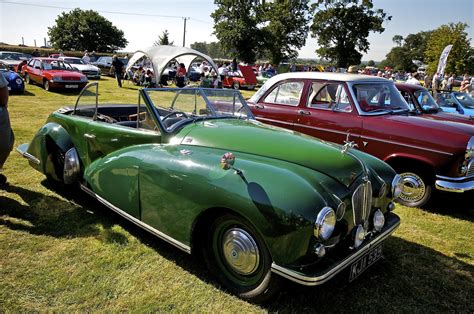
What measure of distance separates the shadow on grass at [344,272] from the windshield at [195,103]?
1324mm

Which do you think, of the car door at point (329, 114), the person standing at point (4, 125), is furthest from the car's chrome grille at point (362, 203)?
the person standing at point (4, 125)

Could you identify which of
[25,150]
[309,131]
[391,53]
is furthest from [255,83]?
[391,53]

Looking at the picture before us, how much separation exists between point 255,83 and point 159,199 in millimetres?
20542

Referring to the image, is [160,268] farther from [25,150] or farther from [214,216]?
[25,150]

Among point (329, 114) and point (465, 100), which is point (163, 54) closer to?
point (465, 100)

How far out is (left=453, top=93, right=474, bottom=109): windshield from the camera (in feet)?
30.6

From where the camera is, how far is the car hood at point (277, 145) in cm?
286

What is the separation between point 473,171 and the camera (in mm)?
4773

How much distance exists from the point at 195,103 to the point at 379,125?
2.86 meters

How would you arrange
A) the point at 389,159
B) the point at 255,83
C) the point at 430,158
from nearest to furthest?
the point at 430,158 < the point at 389,159 < the point at 255,83

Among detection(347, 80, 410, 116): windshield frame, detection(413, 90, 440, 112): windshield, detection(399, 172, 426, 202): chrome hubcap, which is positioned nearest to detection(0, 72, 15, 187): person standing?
detection(347, 80, 410, 116): windshield frame

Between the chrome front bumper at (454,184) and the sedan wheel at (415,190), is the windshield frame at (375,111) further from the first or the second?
the chrome front bumper at (454,184)

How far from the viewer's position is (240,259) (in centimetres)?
267

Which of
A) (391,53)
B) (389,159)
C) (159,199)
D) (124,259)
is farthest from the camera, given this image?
(391,53)
